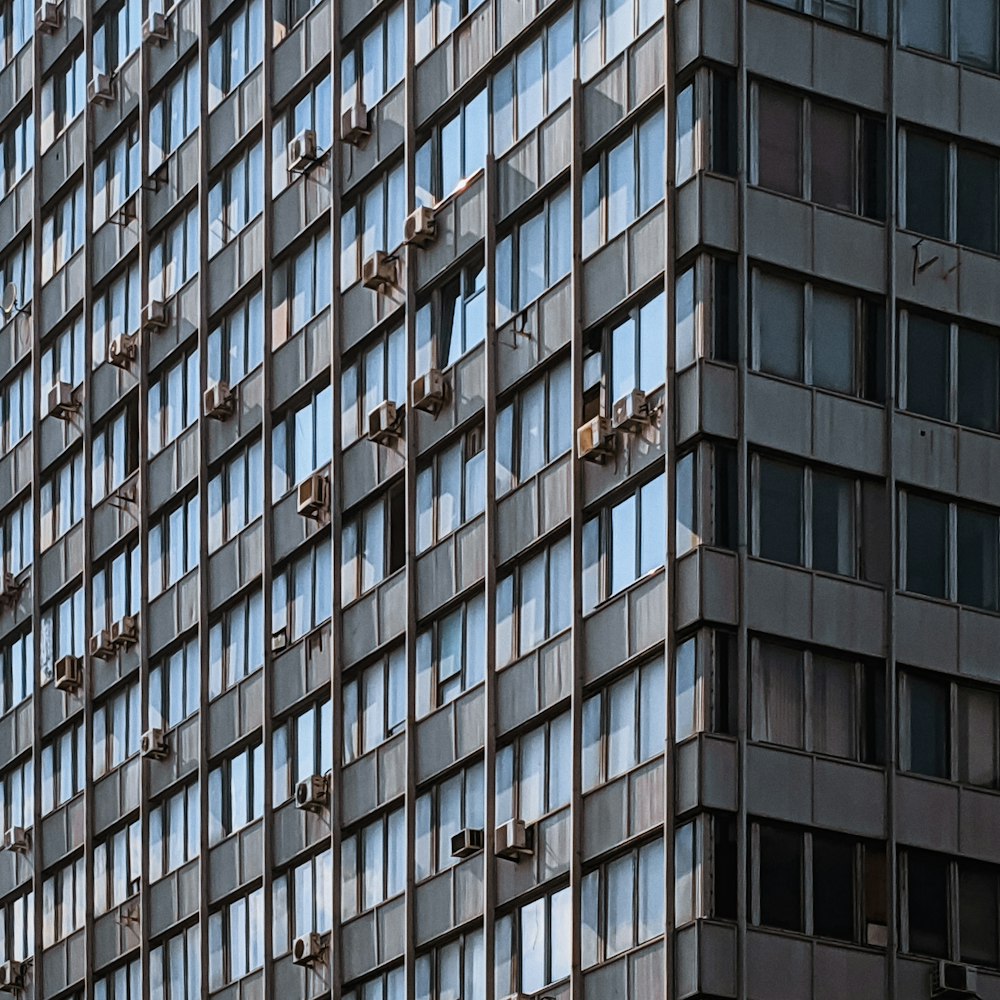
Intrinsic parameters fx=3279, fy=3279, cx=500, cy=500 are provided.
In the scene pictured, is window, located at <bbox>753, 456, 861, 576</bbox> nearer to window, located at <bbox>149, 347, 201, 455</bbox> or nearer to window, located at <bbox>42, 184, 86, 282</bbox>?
window, located at <bbox>149, 347, 201, 455</bbox>

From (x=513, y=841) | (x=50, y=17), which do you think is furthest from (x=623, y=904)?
(x=50, y=17)

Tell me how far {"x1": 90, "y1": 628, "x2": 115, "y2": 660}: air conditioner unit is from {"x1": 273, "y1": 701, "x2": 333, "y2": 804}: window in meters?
7.01

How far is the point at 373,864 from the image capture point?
163 feet

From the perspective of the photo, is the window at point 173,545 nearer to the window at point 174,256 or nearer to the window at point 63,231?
the window at point 174,256

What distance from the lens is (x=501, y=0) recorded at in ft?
162

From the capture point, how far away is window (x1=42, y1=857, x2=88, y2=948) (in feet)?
193

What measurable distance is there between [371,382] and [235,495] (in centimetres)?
493

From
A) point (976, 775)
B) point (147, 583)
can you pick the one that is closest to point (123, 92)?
point (147, 583)

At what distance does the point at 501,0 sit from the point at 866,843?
1447 cm

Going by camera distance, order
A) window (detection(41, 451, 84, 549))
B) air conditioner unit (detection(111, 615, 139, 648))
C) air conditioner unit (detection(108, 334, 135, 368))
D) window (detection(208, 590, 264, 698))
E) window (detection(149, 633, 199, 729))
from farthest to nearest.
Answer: window (detection(41, 451, 84, 549)), air conditioner unit (detection(108, 334, 135, 368)), air conditioner unit (detection(111, 615, 139, 648)), window (detection(149, 633, 199, 729)), window (detection(208, 590, 264, 698))

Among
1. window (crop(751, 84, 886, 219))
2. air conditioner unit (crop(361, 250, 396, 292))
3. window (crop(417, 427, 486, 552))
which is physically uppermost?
air conditioner unit (crop(361, 250, 396, 292))

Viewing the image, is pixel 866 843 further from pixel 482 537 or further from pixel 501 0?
pixel 501 0

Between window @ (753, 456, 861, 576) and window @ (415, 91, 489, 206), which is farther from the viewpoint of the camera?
window @ (415, 91, 489, 206)

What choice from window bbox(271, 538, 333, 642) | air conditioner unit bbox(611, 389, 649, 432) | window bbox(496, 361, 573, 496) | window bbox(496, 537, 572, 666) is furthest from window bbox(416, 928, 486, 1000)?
air conditioner unit bbox(611, 389, 649, 432)
